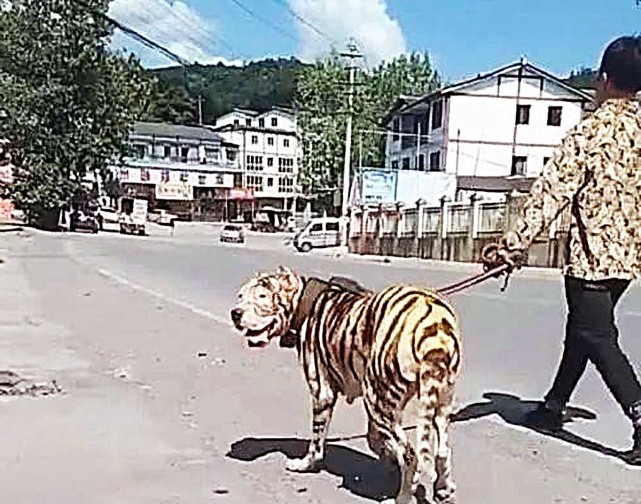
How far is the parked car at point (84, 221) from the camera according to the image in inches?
2581

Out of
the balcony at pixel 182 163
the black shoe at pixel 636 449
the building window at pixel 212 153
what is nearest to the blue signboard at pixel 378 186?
the black shoe at pixel 636 449

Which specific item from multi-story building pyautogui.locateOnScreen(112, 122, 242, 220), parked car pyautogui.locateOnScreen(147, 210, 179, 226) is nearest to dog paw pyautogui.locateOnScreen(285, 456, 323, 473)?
parked car pyautogui.locateOnScreen(147, 210, 179, 226)

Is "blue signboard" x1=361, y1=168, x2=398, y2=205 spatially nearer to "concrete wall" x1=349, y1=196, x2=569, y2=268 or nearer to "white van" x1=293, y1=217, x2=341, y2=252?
"white van" x1=293, y1=217, x2=341, y2=252

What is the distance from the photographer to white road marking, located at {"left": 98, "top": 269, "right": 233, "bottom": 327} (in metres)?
14.3

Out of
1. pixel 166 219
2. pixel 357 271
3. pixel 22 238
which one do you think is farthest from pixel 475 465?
pixel 166 219

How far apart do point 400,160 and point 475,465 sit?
69.1 meters

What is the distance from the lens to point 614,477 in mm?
5918

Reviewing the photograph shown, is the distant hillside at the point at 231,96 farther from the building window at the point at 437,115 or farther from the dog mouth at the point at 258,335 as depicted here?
the dog mouth at the point at 258,335

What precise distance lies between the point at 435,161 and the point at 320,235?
563 inches

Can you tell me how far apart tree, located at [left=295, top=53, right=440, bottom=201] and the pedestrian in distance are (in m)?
67.0

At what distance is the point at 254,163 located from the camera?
115875 mm

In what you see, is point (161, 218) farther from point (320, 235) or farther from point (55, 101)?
point (320, 235)

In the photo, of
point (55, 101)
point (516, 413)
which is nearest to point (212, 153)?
point (55, 101)

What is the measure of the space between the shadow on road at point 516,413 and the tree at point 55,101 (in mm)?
53266
